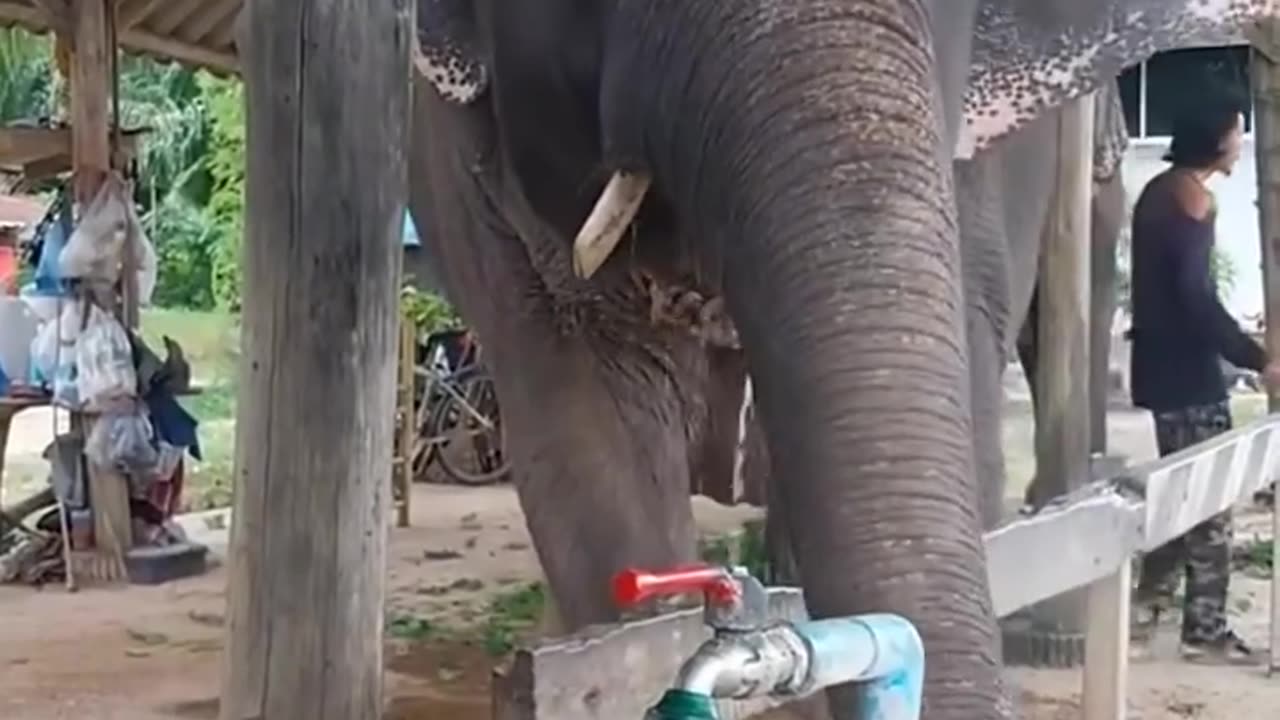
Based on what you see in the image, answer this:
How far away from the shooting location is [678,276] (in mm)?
4008

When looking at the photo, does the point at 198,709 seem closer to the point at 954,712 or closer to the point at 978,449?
the point at 978,449

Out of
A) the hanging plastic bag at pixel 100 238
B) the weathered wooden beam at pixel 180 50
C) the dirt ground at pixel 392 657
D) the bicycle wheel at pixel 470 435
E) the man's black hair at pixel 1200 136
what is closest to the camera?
the dirt ground at pixel 392 657

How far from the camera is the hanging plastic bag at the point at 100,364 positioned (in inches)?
359

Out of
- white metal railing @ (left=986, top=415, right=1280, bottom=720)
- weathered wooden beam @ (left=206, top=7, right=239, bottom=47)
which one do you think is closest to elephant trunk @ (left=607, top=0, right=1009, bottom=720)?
white metal railing @ (left=986, top=415, right=1280, bottom=720)

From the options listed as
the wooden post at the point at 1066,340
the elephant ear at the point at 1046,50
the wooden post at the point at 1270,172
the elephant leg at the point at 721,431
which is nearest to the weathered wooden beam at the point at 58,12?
the elephant leg at the point at 721,431

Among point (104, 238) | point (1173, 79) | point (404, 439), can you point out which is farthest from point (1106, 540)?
point (1173, 79)

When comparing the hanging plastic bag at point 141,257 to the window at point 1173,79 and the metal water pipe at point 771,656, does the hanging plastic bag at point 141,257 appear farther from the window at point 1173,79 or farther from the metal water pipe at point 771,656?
the metal water pipe at point 771,656

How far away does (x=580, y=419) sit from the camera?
4.89 meters

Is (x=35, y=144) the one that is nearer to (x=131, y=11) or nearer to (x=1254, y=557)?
(x=131, y=11)

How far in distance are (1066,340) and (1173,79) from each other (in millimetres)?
6575

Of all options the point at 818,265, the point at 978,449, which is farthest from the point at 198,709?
the point at 818,265

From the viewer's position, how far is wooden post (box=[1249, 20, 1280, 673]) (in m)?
6.93

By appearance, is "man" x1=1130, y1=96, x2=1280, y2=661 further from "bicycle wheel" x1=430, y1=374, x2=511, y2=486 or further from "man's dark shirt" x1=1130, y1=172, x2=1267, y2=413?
"bicycle wheel" x1=430, y1=374, x2=511, y2=486

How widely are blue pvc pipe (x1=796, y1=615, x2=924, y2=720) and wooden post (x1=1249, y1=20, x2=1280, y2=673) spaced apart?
16.9 ft
